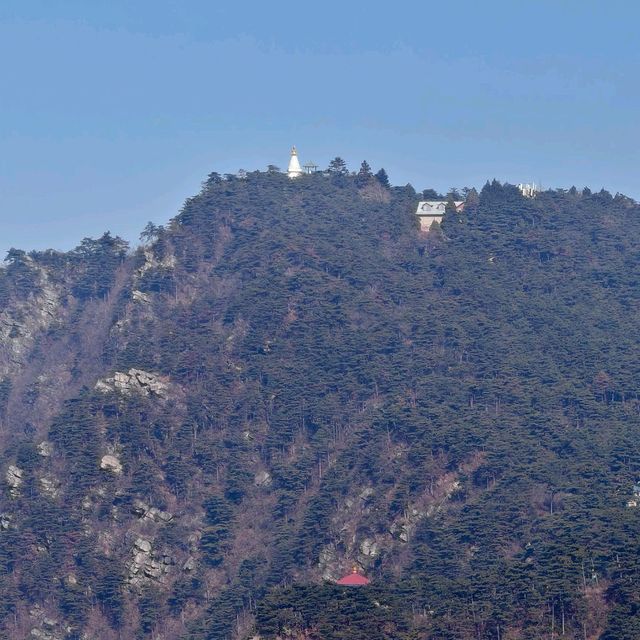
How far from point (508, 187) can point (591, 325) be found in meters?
25.1

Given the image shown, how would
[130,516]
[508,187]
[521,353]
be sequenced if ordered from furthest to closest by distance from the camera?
[508,187] → [521,353] → [130,516]

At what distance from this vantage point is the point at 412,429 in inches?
5581

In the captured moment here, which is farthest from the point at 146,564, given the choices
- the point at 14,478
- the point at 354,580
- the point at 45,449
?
the point at 354,580

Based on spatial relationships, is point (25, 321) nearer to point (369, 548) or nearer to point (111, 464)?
point (111, 464)

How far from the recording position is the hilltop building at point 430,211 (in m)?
176

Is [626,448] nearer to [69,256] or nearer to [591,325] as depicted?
[591,325]

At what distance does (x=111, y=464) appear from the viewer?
145 m

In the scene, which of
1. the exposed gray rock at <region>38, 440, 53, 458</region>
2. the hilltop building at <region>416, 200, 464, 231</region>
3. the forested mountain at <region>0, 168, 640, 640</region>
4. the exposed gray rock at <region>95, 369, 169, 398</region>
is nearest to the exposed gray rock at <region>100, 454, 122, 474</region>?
the forested mountain at <region>0, 168, 640, 640</region>

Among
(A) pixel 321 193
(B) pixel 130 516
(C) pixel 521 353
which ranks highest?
(A) pixel 321 193

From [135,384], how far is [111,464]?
27.6ft

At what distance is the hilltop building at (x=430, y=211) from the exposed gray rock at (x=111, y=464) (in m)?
39.5

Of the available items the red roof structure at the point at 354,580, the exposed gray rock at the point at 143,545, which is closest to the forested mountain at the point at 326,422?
the exposed gray rock at the point at 143,545

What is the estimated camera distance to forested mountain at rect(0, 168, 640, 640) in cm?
12262

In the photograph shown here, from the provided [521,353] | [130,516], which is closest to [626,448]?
[521,353]
